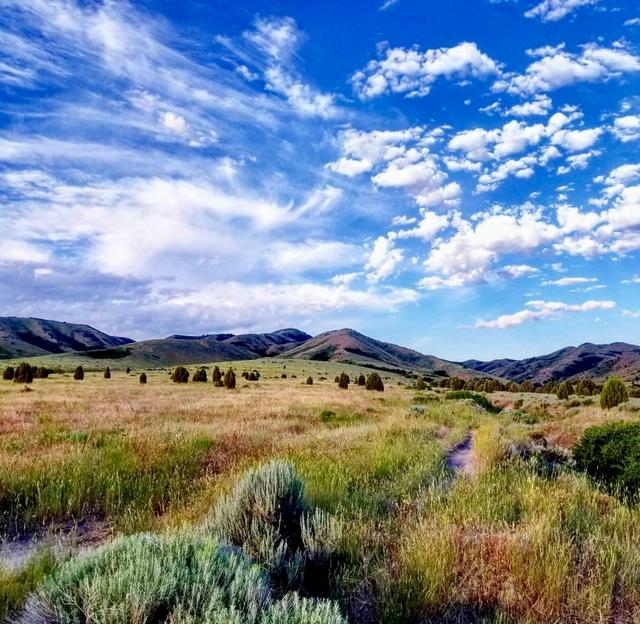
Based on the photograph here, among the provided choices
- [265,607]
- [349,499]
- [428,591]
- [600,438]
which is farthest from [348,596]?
[600,438]

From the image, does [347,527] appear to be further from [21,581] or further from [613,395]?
[613,395]

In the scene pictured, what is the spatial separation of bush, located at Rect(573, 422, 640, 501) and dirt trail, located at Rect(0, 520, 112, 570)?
35.2ft

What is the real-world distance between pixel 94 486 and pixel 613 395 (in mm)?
37977

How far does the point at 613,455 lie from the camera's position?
12.3 m

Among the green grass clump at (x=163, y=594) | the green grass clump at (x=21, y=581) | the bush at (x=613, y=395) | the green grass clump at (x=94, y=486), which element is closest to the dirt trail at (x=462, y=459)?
the green grass clump at (x=94, y=486)

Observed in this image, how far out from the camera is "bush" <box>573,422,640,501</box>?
36.7 ft

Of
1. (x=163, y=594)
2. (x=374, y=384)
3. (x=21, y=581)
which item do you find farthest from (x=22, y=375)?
(x=163, y=594)

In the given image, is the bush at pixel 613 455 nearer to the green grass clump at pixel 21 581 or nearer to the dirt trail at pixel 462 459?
the dirt trail at pixel 462 459

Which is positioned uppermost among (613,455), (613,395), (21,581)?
(613,395)

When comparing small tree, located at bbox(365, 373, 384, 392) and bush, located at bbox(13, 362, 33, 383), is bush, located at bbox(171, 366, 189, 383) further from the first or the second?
small tree, located at bbox(365, 373, 384, 392)

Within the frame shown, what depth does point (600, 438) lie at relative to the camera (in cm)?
1332

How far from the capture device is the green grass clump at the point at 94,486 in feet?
21.1

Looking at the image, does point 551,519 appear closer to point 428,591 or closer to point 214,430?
point 428,591

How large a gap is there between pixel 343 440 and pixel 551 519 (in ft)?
24.1
